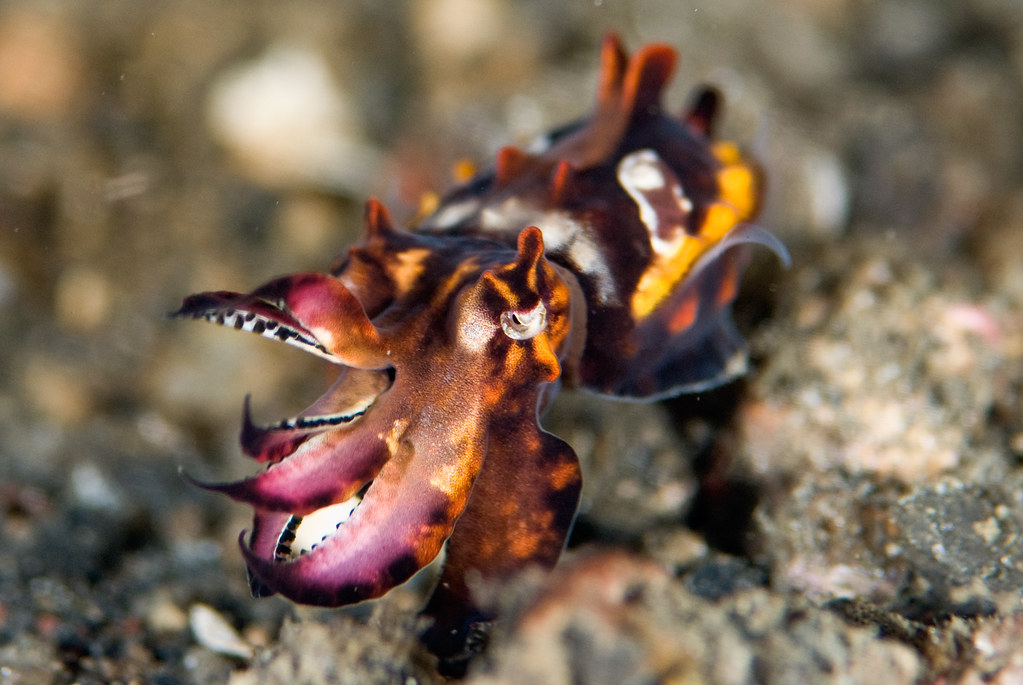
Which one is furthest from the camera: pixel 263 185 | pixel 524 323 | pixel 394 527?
pixel 263 185

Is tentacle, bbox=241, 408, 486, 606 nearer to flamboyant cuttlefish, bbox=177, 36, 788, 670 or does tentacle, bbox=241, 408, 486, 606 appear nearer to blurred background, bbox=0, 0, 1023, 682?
flamboyant cuttlefish, bbox=177, 36, 788, 670

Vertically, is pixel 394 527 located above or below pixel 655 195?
below

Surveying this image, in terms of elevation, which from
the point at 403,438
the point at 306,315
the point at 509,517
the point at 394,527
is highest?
the point at 306,315

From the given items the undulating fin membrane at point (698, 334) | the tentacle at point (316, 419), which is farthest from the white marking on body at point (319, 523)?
the undulating fin membrane at point (698, 334)

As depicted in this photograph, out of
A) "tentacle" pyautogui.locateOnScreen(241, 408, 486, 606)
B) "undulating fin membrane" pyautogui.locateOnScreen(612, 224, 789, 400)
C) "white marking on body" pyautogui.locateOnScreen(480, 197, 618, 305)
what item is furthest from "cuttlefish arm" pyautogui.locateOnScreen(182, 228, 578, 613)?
"undulating fin membrane" pyautogui.locateOnScreen(612, 224, 789, 400)

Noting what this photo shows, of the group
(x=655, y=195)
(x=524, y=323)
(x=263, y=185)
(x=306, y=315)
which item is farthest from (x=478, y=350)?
(x=263, y=185)

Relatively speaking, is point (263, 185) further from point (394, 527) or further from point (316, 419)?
point (394, 527)

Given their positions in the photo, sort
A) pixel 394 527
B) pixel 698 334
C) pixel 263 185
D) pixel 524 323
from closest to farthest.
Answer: pixel 394 527 < pixel 524 323 < pixel 698 334 < pixel 263 185

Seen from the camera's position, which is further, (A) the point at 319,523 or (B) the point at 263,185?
(B) the point at 263,185
